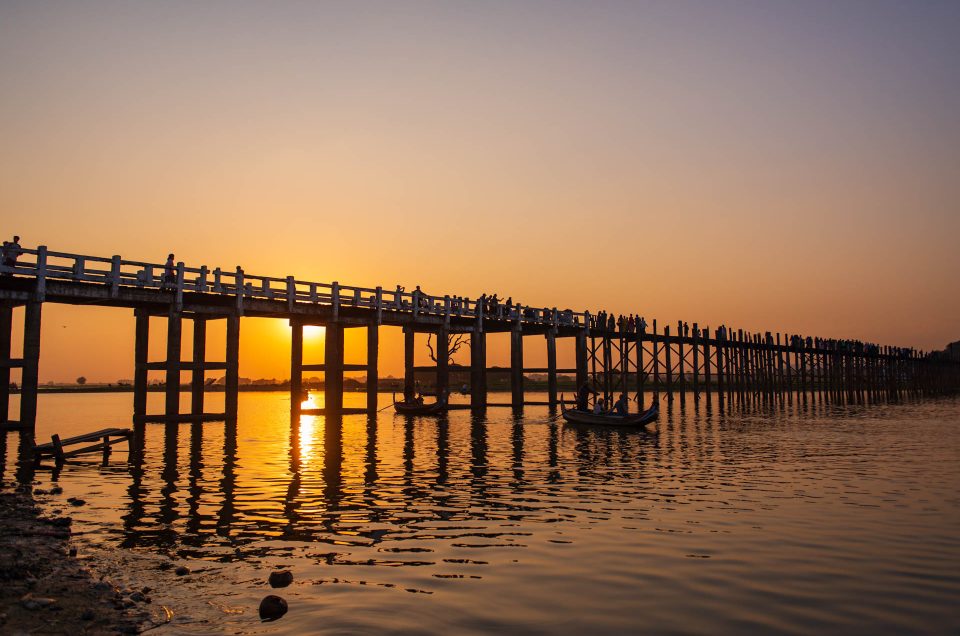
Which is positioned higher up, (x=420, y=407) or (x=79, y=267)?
(x=79, y=267)

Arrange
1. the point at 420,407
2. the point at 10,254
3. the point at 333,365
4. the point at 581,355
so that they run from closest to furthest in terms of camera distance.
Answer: the point at 10,254 → the point at 333,365 → the point at 420,407 → the point at 581,355

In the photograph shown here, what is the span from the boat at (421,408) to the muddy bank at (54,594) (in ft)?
119

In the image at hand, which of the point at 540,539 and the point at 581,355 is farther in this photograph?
the point at 581,355

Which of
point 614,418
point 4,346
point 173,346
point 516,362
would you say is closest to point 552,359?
point 516,362

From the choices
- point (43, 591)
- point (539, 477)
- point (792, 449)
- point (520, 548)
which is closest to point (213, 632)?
point (43, 591)

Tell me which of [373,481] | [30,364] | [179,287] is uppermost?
[179,287]

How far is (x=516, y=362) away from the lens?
52.0m

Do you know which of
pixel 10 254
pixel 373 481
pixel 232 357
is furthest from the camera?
pixel 232 357

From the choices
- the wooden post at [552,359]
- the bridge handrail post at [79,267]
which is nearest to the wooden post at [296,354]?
the bridge handrail post at [79,267]

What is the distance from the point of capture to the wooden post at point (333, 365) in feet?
130

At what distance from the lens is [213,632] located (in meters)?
7.65

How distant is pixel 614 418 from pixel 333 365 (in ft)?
49.0

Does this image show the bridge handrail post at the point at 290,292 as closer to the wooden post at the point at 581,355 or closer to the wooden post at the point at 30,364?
the wooden post at the point at 30,364

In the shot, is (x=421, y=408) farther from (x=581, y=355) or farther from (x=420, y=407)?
(x=581, y=355)
